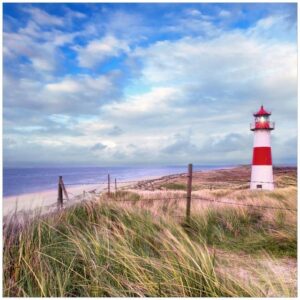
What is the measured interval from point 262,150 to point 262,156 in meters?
0.16

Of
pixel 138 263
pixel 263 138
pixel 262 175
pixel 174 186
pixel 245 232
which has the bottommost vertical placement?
pixel 174 186

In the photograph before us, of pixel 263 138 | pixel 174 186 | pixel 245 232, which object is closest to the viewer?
pixel 245 232

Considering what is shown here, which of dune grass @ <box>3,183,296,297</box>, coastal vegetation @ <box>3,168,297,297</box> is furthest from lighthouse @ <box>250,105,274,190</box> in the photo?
dune grass @ <box>3,183,296,297</box>

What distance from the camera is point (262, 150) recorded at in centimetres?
859

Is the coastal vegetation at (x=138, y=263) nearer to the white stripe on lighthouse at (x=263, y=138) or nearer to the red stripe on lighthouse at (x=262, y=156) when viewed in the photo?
the red stripe on lighthouse at (x=262, y=156)

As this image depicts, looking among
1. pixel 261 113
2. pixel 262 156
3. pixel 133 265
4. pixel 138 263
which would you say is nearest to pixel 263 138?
pixel 262 156

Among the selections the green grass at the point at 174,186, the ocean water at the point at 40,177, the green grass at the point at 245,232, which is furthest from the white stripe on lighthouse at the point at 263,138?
the green grass at the point at 174,186

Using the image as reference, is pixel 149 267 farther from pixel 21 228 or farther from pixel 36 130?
pixel 36 130

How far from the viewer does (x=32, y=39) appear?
326 centimetres

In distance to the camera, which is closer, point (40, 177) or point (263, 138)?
point (40, 177)

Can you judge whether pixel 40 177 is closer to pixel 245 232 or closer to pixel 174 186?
pixel 245 232

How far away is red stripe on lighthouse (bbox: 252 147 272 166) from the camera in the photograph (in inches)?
335

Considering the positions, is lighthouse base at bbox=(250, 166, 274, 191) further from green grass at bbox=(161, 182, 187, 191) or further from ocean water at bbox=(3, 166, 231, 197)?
green grass at bbox=(161, 182, 187, 191)

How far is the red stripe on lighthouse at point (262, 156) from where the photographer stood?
8516 mm
